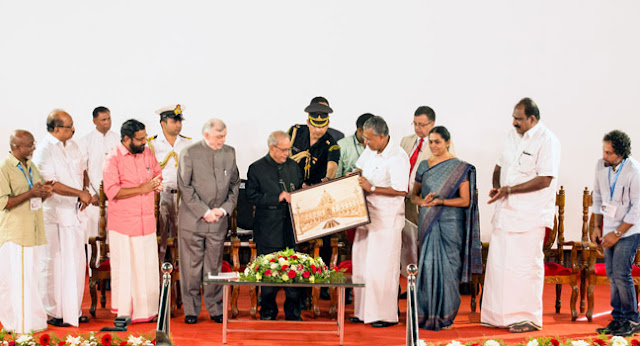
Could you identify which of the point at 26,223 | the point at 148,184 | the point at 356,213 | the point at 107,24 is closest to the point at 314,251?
the point at 356,213

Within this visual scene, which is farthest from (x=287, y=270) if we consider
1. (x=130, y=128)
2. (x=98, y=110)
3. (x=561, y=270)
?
(x=98, y=110)

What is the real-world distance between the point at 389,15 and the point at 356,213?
343 centimetres

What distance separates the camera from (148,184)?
7062mm

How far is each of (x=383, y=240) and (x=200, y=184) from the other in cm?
173

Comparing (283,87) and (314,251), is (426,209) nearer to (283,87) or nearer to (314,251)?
(314,251)

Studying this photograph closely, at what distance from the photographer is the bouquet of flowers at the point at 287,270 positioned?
6.55m

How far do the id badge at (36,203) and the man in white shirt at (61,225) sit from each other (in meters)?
0.27

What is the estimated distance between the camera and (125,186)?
7070mm

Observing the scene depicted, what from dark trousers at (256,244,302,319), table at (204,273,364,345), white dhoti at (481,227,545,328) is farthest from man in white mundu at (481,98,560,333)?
dark trousers at (256,244,302,319)

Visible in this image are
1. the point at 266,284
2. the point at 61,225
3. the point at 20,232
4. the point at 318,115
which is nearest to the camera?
the point at 266,284

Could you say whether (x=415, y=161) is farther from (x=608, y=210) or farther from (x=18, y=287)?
(x=18, y=287)

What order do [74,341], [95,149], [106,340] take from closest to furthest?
[106,340] < [74,341] < [95,149]

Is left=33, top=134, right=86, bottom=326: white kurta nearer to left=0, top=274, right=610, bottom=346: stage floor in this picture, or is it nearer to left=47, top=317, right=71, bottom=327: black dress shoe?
left=47, top=317, right=71, bottom=327: black dress shoe

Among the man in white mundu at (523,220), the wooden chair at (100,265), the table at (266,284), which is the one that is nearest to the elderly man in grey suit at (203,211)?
the table at (266,284)
